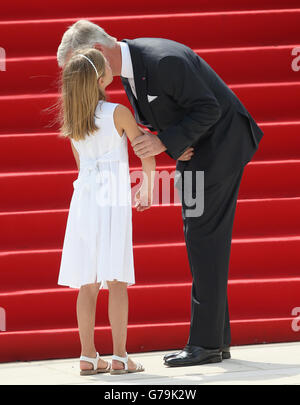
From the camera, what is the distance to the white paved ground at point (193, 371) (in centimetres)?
273

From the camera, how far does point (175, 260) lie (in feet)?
12.2

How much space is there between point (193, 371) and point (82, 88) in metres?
1.03

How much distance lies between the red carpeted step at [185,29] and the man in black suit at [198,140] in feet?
4.89

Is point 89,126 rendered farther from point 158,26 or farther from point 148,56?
point 158,26

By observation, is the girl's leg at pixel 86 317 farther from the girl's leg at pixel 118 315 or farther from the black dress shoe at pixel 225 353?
the black dress shoe at pixel 225 353

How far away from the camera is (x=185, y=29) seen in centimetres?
457

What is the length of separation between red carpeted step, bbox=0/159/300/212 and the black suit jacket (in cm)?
86

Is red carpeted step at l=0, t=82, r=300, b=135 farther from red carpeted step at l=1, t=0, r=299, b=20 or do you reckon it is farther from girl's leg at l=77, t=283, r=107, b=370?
girl's leg at l=77, t=283, r=107, b=370

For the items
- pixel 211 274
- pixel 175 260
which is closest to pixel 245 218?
pixel 175 260

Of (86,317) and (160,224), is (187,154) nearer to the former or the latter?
(86,317)

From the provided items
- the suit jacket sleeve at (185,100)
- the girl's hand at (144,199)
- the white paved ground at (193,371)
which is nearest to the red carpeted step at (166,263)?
the white paved ground at (193,371)

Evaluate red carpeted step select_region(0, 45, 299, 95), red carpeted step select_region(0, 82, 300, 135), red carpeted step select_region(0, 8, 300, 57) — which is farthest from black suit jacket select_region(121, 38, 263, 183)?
red carpeted step select_region(0, 8, 300, 57)

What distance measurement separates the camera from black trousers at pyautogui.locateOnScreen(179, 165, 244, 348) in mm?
3094

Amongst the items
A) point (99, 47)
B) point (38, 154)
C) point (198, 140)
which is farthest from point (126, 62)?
point (38, 154)
